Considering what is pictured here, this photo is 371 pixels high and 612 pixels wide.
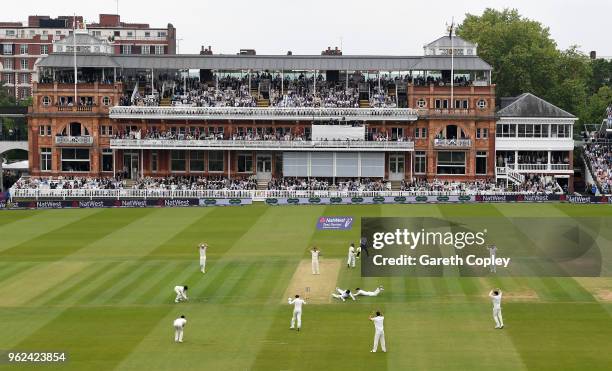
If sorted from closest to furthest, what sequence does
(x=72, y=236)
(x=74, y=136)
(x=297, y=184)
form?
(x=72, y=236) < (x=297, y=184) < (x=74, y=136)

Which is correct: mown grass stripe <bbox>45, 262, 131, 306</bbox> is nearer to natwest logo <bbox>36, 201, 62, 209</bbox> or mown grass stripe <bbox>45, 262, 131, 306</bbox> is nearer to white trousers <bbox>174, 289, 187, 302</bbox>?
white trousers <bbox>174, 289, 187, 302</bbox>

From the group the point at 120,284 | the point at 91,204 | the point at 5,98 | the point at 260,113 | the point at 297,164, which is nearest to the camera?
the point at 120,284

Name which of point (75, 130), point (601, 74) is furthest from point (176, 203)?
point (601, 74)

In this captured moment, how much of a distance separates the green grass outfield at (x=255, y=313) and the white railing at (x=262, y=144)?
27.5 meters

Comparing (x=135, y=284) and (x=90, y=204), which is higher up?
(x=90, y=204)

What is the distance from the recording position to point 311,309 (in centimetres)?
4272

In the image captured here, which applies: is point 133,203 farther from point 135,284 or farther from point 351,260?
point 135,284

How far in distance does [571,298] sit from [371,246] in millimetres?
7858

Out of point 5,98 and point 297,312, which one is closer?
point 297,312

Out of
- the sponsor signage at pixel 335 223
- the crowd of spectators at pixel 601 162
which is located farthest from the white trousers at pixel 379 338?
the crowd of spectators at pixel 601 162

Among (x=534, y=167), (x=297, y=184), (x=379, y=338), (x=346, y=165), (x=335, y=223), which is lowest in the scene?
(x=379, y=338)

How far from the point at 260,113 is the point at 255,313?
169 feet

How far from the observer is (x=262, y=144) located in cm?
9169

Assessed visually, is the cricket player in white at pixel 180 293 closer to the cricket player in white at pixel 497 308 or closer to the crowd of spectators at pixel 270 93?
the cricket player in white at pixel 497 308
